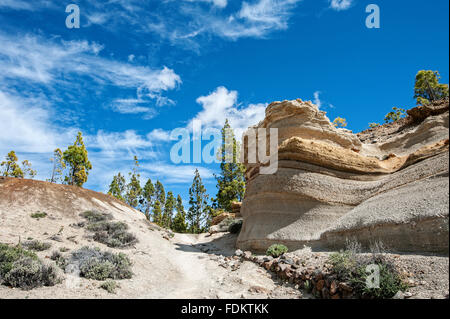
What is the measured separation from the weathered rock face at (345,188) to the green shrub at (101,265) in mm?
7372

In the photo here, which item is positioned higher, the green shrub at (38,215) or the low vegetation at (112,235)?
the green shrub at (38,215)

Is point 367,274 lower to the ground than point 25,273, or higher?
higher

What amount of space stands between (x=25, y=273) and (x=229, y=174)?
3247 centimetres

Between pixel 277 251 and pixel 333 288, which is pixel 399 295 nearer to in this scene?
pixel 333 288

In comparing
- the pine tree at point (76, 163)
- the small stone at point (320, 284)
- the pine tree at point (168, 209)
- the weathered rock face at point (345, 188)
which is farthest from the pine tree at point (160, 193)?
the small stone at point (320, 284)

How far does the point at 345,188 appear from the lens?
1381 centimetres

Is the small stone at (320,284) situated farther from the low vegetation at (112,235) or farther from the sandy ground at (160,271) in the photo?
the low vegetation at (112,235)

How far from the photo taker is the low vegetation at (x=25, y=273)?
8117 millimetres

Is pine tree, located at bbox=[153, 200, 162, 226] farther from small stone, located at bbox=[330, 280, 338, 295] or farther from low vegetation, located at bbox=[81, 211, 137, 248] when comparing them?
small stone, located at bbox=[330, 280, 338, 295]

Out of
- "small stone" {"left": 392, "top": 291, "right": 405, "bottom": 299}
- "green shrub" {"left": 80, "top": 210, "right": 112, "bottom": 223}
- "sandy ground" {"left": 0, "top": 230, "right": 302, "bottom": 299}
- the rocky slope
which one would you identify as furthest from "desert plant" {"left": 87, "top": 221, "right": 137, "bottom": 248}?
"small stone" {"left": 392, "top": 291, "right": 405, "bottom": 299}

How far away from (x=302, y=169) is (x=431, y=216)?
7129 mm

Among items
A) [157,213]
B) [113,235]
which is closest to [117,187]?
[157,213]

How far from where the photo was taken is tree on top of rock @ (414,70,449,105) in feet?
113
